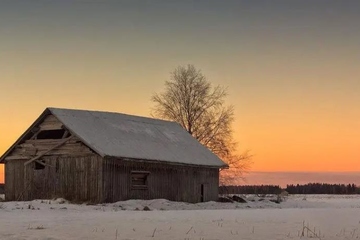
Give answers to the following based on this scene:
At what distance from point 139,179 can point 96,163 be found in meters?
4.43

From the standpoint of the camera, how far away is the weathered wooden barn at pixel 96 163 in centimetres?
3947

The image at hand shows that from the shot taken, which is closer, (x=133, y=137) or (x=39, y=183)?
(x=39, y=183)

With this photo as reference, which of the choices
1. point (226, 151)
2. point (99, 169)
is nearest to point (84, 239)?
point (99, 169)

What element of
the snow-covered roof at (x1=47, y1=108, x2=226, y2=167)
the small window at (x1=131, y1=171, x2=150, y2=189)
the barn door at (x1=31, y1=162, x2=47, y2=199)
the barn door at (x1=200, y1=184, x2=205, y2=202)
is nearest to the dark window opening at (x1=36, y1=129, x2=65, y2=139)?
the snow-covered roof at (x1=47, y1=108, x2=226, y2=167)

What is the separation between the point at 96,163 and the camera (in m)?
39.2

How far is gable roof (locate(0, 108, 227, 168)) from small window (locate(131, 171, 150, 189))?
1.22 meters

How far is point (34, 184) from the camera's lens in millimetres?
41719

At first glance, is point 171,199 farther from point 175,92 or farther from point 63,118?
point 175,92

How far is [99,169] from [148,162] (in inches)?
175

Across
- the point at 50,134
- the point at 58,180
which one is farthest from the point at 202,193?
the point at 50,134

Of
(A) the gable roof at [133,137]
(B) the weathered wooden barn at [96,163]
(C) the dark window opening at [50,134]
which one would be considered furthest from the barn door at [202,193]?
(C) the dark window opening at [50,134]

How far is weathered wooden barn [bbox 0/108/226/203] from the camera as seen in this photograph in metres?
39.5

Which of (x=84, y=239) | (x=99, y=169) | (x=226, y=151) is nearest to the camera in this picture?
(x=84, y=239)

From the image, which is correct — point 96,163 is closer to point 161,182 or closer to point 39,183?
point 39,183
